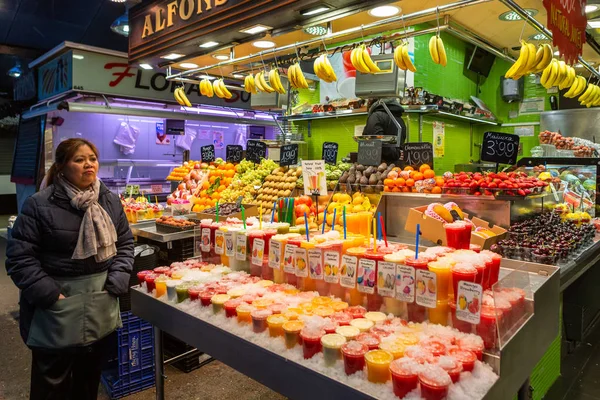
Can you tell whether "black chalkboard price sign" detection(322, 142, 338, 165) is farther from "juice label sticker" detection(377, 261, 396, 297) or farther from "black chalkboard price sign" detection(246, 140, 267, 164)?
"juice label sticker" detection(377, 261, 396, 297)

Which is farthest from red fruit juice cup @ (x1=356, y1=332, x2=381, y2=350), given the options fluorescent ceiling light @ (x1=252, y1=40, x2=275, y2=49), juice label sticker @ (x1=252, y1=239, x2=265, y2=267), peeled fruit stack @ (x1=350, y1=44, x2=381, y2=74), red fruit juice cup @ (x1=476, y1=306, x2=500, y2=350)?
fluorescent ceiling light @ (x1=252, y1=40, x2=275, y2=49)

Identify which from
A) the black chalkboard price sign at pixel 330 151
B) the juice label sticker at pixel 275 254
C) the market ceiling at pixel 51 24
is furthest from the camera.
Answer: the market ceiling at pixel 51 24

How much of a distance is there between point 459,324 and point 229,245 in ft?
4.83

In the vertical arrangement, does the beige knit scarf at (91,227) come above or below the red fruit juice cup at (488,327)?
above

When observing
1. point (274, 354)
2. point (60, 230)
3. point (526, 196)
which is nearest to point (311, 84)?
point (526, 196)

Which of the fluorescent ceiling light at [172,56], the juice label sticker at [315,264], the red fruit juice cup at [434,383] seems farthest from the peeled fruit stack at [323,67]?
the red fruit juice cup at [434,383]

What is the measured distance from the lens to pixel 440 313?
1730 millimetres

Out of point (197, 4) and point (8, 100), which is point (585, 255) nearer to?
point (197, 4)

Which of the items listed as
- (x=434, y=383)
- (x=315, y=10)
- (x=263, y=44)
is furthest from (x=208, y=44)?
(x=434, y=383)

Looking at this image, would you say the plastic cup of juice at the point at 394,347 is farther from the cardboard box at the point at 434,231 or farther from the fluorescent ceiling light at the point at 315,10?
the fluorescent ceiling light at the point at 315,10

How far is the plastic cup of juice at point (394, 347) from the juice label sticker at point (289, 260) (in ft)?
2.42

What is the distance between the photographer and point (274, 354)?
1.70m

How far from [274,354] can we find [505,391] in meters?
0.85

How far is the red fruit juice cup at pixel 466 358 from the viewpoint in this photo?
4.70 ft
